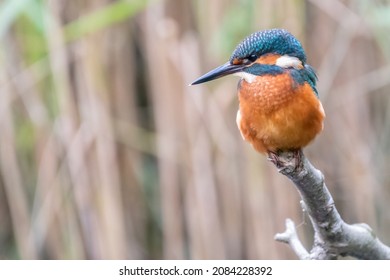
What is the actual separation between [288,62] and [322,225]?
9.4 inches

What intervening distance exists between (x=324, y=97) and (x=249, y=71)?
849mm

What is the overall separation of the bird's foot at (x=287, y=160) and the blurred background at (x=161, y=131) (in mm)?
705

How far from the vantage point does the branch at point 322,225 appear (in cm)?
103

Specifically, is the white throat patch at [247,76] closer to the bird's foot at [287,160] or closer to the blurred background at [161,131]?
the bird's foot at [287,160]

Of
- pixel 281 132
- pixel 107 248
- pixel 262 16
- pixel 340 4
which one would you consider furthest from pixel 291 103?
pixel 107 248

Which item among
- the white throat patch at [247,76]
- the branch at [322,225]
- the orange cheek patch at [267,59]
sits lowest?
the branch at [322,225]

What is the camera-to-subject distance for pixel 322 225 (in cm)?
109

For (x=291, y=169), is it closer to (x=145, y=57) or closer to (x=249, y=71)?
(x=249, y=71)

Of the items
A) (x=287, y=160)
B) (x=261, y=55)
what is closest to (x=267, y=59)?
(x=261, y=55)

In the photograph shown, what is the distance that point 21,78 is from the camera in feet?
5.98

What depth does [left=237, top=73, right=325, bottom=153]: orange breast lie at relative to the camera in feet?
3.39

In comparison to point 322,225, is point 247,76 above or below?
above

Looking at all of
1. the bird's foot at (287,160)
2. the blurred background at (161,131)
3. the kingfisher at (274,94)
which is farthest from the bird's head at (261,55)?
the blurred background at (161,131)

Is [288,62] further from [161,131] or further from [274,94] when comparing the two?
[161,131]
